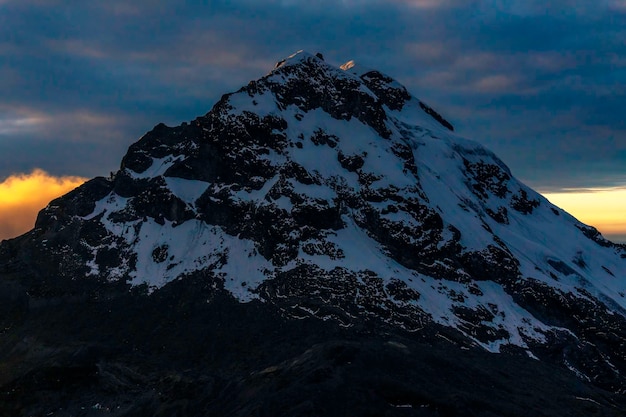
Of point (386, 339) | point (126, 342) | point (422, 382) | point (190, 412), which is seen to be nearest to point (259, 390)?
point (190, 412)

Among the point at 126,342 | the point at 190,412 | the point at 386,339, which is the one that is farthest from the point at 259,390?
the point at 126,342

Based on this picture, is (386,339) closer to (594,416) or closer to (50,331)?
(594,416)

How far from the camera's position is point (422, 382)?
380 feet

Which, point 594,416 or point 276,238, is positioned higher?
point 276,238

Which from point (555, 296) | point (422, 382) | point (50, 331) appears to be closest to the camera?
point (422, 382)

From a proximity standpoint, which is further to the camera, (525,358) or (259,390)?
(525,358)

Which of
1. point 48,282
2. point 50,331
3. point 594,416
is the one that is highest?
point 48,282

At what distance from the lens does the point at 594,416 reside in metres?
120

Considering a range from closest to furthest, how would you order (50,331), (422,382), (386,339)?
1. (422,382)
2. (386,339)
3. (50,331)

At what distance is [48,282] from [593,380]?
15873cm

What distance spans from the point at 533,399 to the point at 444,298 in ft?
191

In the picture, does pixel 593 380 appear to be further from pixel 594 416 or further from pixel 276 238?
pixel 276 238

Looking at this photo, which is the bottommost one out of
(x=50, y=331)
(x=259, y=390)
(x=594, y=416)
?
(x=594, y=416)

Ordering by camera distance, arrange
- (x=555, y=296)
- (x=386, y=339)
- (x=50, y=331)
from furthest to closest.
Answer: (x=555, y=296)
(x=50, y=331)
(x=386, y=339)
